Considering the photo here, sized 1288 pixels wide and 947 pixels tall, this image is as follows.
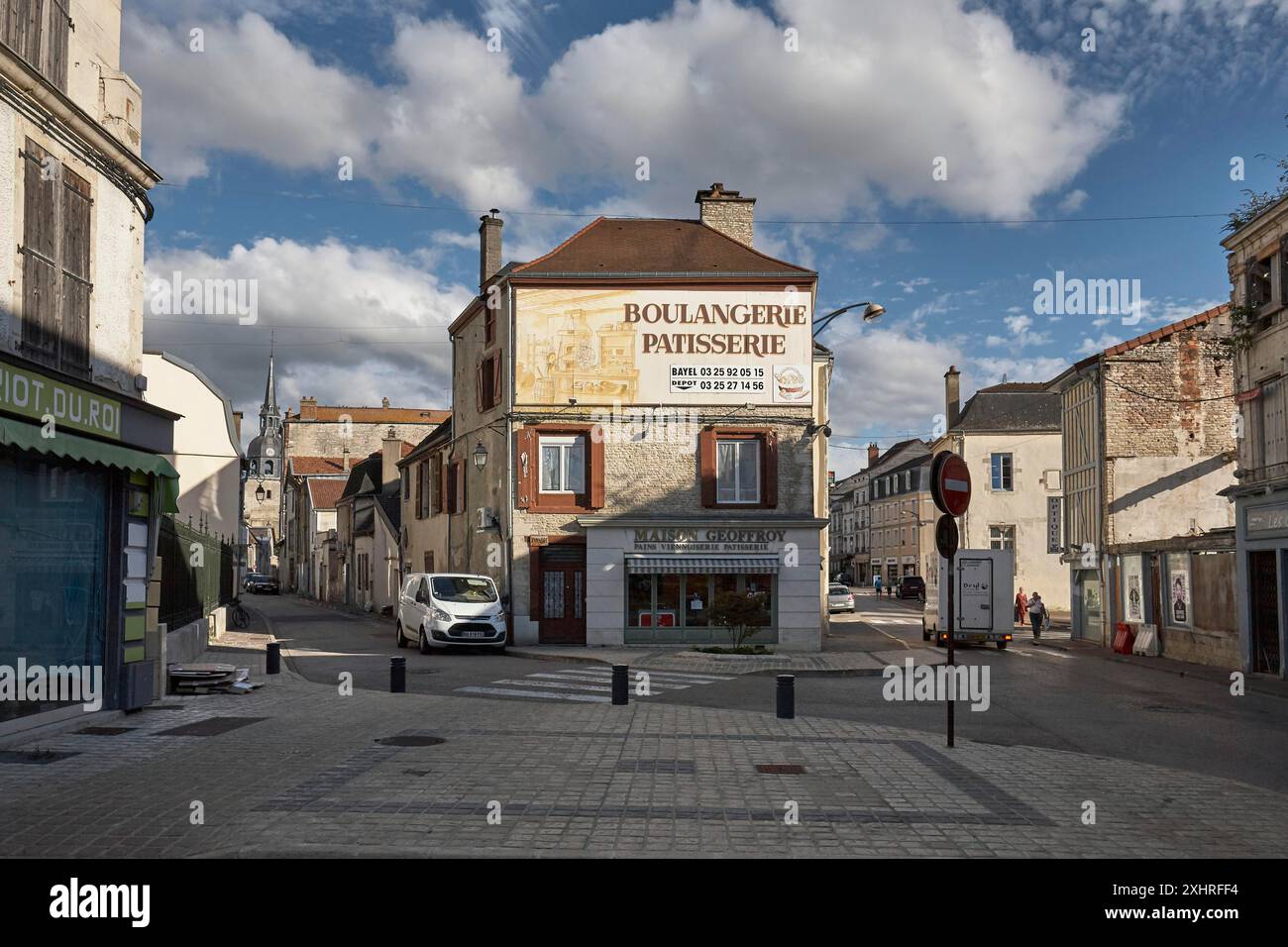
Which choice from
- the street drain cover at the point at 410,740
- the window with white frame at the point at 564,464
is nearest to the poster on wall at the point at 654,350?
the window with white frame at the point at 564,464

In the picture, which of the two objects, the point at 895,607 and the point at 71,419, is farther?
the point at 895,607

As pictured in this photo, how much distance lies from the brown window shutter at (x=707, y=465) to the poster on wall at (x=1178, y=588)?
35.8 feet

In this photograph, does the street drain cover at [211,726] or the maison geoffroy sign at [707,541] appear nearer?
the street drain cover at [211,726]

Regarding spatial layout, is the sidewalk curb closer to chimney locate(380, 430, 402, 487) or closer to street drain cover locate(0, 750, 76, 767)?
street drain cover locate(0, 750, 76, 767)

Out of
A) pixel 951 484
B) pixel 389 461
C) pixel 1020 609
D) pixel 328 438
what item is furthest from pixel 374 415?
pixel 951 484

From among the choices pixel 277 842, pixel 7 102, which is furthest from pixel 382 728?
pixel 7 102

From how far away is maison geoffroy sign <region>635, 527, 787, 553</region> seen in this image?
26062 mm

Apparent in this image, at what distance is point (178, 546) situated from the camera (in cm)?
1820

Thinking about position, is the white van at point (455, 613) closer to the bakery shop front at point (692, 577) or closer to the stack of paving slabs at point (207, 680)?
the bakery shop front at point (692, 577)

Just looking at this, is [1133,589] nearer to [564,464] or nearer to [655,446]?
[655,446]

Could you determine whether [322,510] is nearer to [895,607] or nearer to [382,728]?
[895,607]

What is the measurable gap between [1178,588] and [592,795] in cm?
2117

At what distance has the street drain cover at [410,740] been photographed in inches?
426
